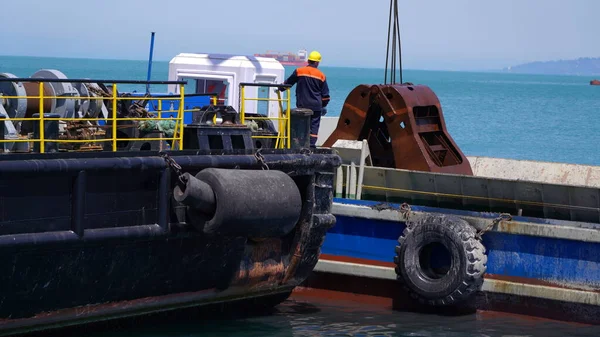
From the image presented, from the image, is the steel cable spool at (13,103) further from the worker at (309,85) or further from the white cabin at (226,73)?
the white cabin at (226,73)

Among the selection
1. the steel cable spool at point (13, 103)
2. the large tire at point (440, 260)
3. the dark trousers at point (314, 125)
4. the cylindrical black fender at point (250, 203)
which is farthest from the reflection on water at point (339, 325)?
the dark trousers at point (314, 125)

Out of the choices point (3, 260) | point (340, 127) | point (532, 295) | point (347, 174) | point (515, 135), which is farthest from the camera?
point (515, 135)

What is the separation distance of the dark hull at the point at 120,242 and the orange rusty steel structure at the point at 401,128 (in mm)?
2456

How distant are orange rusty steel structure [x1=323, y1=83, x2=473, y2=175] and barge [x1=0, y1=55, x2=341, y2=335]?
2.25 metres

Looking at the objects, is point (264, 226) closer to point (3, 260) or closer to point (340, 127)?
point (3, 260)

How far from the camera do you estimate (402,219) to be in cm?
1151

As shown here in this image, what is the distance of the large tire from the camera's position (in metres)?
10.8

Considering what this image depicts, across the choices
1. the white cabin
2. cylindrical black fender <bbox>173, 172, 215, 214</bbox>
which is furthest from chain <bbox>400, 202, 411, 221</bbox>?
the white cabin

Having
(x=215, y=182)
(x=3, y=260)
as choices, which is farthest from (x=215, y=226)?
(x=3, y=260)

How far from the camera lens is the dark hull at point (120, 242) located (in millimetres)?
8484

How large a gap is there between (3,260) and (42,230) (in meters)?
0.40

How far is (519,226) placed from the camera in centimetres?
1082

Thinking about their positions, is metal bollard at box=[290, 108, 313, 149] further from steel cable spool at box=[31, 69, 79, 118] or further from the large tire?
steel cable spool at box=[31, 69, 79, 118]

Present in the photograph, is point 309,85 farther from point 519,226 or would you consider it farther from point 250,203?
point 250,203
